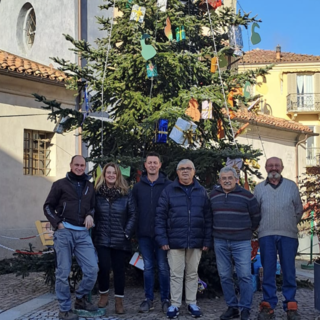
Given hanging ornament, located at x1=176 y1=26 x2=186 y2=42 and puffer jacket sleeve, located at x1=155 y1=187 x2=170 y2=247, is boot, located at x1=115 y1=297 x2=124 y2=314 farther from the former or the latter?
hanging ornament, located at x1=176 y1=26 x2=186 y2=42

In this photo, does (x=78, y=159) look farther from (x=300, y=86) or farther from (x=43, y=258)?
(x=300, y=86)

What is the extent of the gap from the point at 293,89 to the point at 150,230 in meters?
27.4

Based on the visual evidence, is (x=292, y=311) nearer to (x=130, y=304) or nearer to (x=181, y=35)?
(x=130, y=304)

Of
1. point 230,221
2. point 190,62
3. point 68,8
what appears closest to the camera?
point 230,221

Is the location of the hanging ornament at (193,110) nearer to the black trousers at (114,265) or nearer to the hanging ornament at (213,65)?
the hanging ornament at (213,65)

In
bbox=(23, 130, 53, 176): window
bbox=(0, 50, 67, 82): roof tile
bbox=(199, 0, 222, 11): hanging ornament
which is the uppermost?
bbox=(199, 0, 222, 11): hanging ornament

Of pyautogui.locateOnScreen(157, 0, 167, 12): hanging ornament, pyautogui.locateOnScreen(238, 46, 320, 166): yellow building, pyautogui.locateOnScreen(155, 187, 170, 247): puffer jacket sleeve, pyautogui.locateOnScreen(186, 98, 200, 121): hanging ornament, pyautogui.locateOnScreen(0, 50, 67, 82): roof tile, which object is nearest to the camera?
pyautogui.locateOnScreen(155, 187, 170, 247): puffer jacket sleeve

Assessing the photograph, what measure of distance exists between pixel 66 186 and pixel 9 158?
761cm

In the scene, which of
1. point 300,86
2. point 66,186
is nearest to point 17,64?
point 66,186

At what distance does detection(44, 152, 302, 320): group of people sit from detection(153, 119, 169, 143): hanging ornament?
1915 millimetres

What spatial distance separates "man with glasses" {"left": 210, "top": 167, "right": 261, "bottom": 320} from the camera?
627cm

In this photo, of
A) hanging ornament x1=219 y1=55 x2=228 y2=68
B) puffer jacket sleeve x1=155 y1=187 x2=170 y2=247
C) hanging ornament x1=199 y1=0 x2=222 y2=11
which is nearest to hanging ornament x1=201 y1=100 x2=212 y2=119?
hanging ornament x1=219 y1=55 x2=228 y2=68

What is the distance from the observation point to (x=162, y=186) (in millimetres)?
6820

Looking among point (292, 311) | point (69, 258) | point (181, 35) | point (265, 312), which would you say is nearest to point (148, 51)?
point (181, 35)
